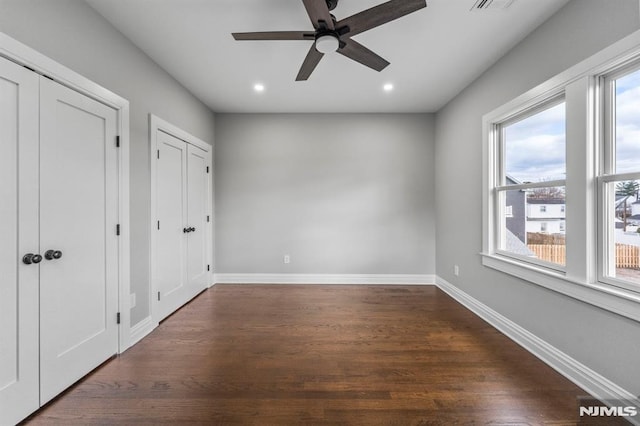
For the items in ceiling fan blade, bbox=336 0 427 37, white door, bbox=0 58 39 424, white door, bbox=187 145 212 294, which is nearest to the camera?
white door, bbox=0 58 39 424

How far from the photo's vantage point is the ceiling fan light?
1.85 m

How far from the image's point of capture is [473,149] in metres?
3.25

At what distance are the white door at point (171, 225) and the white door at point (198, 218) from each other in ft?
0.41

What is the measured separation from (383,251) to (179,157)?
317cm

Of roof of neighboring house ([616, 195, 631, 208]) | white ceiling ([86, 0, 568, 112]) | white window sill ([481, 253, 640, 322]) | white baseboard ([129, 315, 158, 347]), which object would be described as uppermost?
white ceiling ([86, 0, 568, 112])

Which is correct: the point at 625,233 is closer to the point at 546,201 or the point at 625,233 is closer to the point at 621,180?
the point at 621,180

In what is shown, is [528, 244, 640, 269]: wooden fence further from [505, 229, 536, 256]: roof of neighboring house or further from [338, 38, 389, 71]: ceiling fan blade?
[338, 38, 389, 71]: ceiling fan blade

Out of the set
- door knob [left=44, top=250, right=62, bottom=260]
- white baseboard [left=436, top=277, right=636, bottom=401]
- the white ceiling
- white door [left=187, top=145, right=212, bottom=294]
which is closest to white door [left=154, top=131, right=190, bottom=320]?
white door [left=187, top=145, right=212, bottom=294]

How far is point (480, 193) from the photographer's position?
311 cm

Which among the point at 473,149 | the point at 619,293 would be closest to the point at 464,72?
the point at 473,149

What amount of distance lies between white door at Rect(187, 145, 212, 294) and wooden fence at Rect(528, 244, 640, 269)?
3799 mm

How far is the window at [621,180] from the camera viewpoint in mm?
1669

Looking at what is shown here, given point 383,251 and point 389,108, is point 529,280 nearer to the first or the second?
point 383,251

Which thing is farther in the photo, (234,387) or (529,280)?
(529,280)
